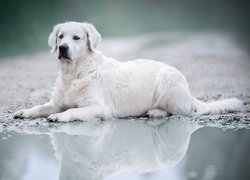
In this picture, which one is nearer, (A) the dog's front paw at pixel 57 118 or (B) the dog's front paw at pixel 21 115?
(A) the dog's front paw at pixel 57 118

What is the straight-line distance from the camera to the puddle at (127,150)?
4.64 meters

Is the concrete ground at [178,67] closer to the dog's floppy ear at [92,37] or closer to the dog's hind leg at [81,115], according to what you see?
→ the dog's hind leg at [81,115]

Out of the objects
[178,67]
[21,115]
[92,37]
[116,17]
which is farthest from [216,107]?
[116,17]

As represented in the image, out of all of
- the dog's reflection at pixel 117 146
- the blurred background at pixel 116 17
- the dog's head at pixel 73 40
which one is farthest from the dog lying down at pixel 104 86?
the blurred background at pixel 116 17

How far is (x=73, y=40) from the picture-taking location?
7.05 meters

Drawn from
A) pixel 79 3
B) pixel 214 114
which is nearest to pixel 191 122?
pixel 214 114

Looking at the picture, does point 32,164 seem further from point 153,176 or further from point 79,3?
point 79,3

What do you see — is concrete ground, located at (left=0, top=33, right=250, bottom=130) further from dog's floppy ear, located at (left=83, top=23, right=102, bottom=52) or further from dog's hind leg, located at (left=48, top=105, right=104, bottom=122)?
dog's floppy ear, located at (left=83, top=23, right=102, bottom=52)

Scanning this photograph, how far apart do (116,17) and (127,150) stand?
528 inches

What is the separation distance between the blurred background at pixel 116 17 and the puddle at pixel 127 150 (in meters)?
8.11

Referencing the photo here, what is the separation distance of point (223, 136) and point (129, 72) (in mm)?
1717

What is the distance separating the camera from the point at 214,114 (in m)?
7.40

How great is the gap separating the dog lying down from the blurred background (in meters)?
7.21

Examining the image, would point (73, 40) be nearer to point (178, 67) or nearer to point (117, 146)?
point (117, 146)
